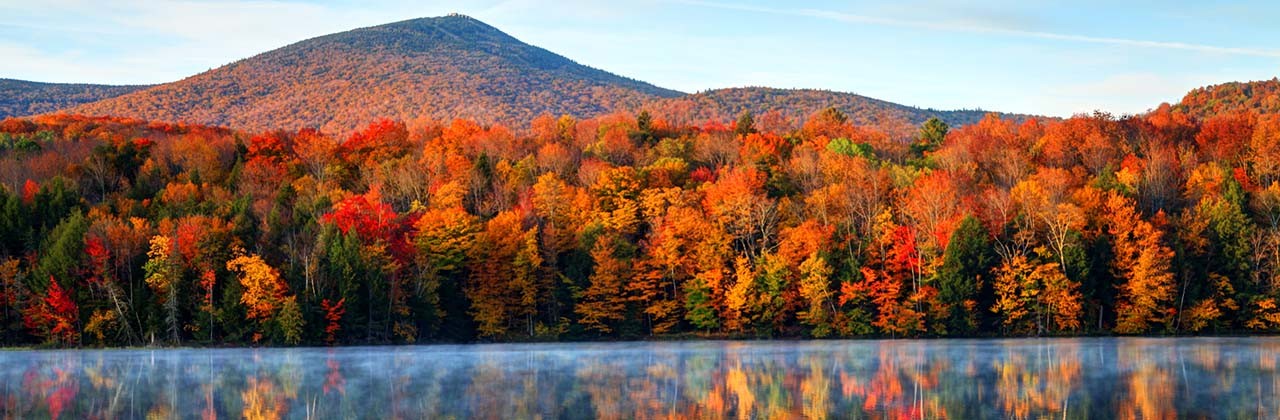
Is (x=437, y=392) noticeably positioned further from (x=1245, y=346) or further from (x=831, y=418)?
(x=1245, y=346)

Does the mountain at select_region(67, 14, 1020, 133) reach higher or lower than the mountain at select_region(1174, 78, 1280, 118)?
higher

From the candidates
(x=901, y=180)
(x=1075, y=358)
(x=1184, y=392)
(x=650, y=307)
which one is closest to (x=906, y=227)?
(x=901, y=180)

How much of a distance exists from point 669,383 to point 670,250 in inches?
1677

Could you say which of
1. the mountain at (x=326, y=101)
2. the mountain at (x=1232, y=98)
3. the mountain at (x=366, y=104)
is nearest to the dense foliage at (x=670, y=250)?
the mountain at (x=1232, y=98)

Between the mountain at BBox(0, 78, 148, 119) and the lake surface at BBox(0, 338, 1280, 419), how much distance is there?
122 meters

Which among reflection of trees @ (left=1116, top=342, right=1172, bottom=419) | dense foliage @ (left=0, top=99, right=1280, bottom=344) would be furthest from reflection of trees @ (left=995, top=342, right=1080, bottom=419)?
dense foliage @ (left=0, top=99, right=1280, bottom=344)

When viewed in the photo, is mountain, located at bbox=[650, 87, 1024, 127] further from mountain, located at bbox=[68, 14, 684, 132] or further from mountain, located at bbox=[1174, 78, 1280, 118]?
mountain, located at bbox=[1174, 78, 1280, 118]

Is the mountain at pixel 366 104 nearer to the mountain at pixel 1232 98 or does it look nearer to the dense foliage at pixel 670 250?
the mountain at pixel 1232 98

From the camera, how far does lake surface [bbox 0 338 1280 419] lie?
34625mm

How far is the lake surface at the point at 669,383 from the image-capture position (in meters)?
34.6

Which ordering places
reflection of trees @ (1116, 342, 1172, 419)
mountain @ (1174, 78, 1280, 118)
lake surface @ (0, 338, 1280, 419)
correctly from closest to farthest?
1. reflection of trees @ (1116, 342, 1172, 419)
2. lake surface @ (0, 338, 1280, 419)
3. mountain @ (1174, 78, 1280, 118)

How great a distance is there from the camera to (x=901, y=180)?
302 feet

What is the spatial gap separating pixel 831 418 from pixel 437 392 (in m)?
12.8

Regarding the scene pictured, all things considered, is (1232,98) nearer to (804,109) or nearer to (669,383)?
(804,109)
